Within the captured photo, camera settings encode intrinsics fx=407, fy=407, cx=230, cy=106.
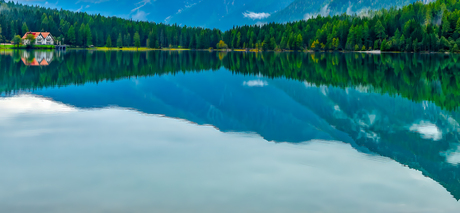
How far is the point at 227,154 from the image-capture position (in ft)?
44.3

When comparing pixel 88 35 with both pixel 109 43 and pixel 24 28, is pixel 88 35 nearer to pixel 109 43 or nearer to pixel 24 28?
pixel 109 43

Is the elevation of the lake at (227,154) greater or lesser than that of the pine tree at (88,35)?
lesser

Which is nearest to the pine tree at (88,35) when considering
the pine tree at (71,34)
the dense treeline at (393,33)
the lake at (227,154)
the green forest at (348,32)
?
the green forest at (348,32)

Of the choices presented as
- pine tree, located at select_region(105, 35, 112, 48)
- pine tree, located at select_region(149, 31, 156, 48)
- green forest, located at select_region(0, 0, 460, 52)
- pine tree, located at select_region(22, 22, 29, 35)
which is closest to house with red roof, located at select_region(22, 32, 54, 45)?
green forest, located at select_region(0, 0, 460, 52)

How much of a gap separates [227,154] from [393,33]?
555 feet

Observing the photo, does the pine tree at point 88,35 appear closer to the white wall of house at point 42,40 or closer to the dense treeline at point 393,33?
the white wall of house at point 42,40

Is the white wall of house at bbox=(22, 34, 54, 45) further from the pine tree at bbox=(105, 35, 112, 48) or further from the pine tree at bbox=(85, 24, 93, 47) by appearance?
the pine tree at bbox=(105, 35, 112, 48)

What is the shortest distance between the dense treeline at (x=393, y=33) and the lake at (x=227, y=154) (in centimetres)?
12830

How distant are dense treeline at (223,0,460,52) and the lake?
128 m

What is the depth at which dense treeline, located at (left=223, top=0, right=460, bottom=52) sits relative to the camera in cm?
14150

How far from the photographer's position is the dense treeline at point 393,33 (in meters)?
142

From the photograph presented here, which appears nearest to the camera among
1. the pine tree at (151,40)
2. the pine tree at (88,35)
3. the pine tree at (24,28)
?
the pine tree at (24,28)

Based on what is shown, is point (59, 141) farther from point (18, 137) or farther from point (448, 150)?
point (448, 150)

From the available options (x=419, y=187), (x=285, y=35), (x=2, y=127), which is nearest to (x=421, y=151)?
(x=419, y=187)
